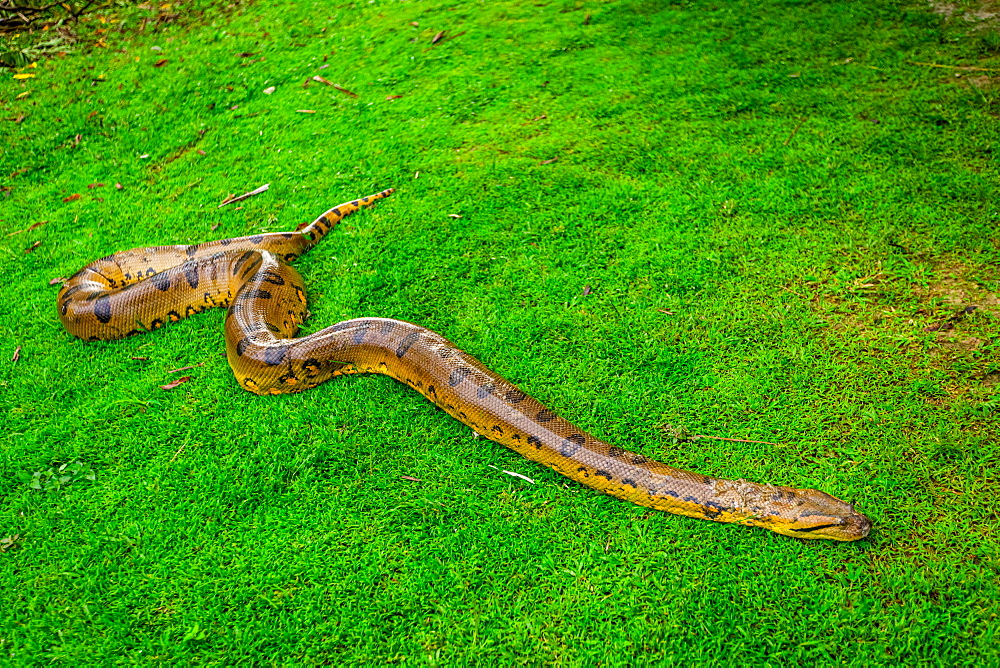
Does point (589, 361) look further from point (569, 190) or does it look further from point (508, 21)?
point (508, 21)

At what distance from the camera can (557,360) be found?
4.35 metres

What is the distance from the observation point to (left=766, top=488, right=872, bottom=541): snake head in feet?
10.3

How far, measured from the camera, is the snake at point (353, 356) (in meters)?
3.34

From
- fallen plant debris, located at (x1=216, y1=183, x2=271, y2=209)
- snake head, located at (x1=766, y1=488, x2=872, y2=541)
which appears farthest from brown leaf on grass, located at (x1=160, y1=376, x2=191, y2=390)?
snake head, located at (x1=766, y1=488, x2=872, y2=541)

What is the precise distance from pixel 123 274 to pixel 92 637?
3.54m

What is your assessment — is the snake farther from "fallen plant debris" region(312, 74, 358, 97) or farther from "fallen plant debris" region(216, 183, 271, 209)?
"fallen plant debris" region(312, 74, 358, 97)

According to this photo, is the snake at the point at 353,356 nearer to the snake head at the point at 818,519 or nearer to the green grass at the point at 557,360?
the snake head at the point at 818,519

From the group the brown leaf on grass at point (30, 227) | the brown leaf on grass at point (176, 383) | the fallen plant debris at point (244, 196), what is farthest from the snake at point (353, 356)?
the brown leaf on grass at point (30, 227)

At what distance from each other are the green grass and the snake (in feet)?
0.38

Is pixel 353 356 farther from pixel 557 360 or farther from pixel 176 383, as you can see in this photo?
pixel 557 360

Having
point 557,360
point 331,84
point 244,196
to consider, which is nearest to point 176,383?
point 244,196

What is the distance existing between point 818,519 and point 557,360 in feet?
6.12

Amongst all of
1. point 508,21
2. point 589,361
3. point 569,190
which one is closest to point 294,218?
point 569,190

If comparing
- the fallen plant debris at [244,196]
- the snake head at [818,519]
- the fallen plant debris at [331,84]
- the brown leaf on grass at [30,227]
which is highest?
the fallen plant debris at [331,84]
